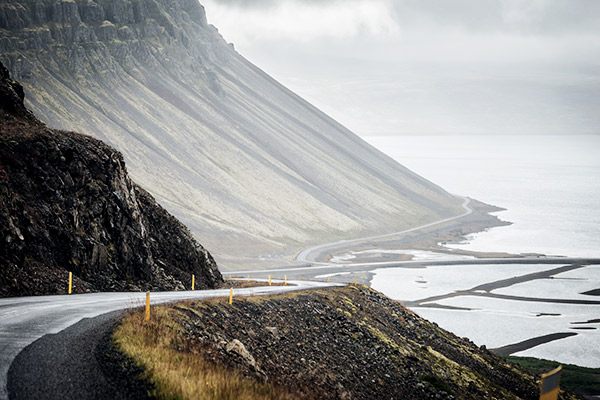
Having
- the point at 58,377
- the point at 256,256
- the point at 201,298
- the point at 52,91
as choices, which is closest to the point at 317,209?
the point at 256,256

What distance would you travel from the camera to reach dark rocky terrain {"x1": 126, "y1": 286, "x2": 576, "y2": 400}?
17.4 m

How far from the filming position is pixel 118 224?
2958cm

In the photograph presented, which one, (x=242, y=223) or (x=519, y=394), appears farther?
(x=242, y=223)

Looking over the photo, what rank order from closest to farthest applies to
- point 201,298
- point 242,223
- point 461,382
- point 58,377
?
point 58,377 < point 201,298 < point 461,382 < point 242,223

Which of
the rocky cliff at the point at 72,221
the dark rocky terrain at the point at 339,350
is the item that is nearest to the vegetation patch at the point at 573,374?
the dark rocky terrain at the point at 339,350

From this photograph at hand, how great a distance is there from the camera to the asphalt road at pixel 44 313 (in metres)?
12.6

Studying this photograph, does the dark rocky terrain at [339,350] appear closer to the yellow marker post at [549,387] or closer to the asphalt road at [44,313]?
the asphalt road at [44,313]

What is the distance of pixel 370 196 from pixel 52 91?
112m

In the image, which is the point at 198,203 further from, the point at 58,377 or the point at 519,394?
the point at 58,377

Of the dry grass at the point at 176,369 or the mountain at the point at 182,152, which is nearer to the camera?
the dry grass at the point at 176,369

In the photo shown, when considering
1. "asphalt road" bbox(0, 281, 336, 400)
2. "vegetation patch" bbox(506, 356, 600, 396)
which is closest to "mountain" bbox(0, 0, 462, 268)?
"vegetation patch" bbox(506, 356, 600, 396)

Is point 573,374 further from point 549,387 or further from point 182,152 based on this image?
point 182,152

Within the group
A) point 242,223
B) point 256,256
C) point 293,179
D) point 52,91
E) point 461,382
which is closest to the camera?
point 461,382

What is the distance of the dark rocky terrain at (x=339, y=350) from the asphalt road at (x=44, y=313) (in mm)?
2543
